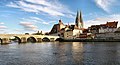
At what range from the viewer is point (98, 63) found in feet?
99.9

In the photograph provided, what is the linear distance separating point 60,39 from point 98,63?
110289 millimetres

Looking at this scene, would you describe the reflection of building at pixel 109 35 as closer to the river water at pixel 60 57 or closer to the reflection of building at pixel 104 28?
the reflection of building at pixel 104 28

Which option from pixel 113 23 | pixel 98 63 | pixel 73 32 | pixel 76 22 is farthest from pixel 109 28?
pixel 98 63

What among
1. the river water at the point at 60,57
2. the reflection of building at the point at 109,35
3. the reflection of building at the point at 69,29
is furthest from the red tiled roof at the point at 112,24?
the river water at the point at 60,57

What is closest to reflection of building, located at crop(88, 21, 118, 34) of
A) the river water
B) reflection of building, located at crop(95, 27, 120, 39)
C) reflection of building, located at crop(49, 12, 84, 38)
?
reflection of building, located at crop(95, 27, 120, 39)

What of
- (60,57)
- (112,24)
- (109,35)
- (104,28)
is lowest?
(60,57)

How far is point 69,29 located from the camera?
6344 inches

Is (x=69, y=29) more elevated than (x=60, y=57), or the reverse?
(x=69, y=29)

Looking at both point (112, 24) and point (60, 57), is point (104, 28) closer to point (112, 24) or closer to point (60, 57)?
point (112, 24)

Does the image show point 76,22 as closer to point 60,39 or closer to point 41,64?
point 60,39

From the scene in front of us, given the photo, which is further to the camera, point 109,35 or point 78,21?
point 78,21

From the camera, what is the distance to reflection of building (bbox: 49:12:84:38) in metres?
154

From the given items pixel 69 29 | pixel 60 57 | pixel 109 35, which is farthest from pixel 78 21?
pixel 60 57

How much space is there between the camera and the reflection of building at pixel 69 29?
504 ft
